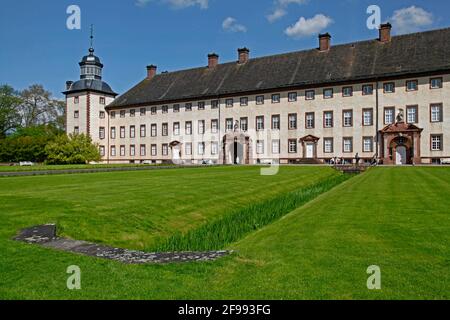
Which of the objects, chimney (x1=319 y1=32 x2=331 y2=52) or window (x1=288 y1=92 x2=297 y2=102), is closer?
window (x1=288 y1=92 x2=297 y2=102)

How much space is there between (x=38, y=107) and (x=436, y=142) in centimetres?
7357

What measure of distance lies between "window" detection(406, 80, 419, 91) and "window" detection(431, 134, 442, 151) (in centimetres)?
531

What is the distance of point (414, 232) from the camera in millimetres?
7891

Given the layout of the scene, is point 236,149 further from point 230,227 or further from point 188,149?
point 230,227

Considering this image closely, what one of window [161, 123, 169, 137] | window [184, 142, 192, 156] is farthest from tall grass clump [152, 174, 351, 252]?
window [161, 123, 169, 137]

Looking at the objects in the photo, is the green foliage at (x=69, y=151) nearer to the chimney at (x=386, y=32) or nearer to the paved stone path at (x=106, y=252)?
the chimney at (x=386, y=32)

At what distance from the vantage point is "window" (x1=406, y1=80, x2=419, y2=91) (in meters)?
42.1

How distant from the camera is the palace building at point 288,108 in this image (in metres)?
42.4

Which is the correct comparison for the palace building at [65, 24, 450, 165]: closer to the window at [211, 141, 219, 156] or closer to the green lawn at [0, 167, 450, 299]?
the window at [211, 141, 219, 156]

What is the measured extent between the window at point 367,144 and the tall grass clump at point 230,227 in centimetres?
3136

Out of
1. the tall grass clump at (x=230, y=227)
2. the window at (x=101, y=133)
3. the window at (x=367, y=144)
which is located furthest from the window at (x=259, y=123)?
the tall grass clump at (x=230, y=227)

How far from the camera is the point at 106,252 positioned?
720 centimetres

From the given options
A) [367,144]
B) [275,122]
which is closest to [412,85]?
[367,144]

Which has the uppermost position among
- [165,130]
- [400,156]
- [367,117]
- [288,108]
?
[288,108]
